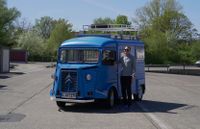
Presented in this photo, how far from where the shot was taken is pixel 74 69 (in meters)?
16.3

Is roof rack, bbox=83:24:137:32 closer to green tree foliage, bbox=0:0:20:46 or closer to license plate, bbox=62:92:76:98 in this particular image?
license plate, bbox=62:92:76:98

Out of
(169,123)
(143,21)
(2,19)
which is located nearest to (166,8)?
(143,21)

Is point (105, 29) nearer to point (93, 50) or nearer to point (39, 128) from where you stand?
point (93, 50)

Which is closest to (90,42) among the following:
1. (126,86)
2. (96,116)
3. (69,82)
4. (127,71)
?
(127,71)

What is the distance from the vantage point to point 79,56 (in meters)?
17.1

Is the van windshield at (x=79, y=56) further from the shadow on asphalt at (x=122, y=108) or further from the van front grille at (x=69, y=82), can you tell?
the shadow on asphalt at (x=122, y=108)

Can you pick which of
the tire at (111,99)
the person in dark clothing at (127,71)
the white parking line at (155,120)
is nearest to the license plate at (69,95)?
the tire at (111,99)

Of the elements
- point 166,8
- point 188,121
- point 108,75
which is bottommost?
point 188,121

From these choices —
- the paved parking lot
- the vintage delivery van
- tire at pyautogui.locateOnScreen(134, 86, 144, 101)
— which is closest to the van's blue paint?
the vintage delivery van

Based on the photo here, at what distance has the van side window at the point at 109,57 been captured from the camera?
17.0m

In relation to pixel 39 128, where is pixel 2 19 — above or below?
above

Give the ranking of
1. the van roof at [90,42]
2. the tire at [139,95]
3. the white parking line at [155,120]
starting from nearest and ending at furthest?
1. the white parking line at [155,120]
2. the van roof at [90,42]
3. the tire at [139,95]

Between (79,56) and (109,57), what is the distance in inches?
38.2

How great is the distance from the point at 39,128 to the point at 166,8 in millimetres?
98812
